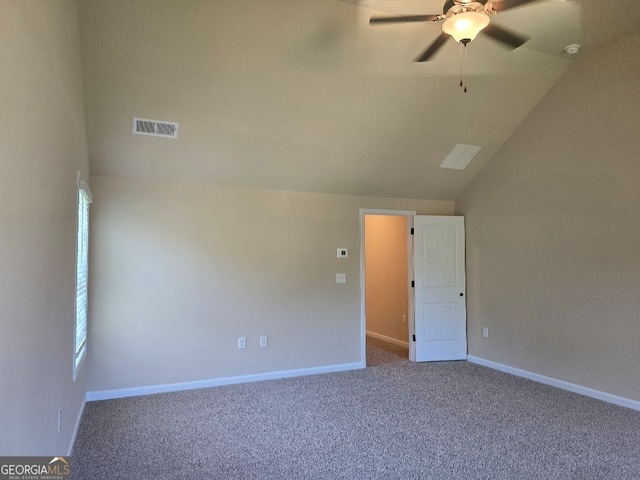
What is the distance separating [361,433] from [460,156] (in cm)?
349

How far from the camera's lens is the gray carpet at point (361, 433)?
102 inches

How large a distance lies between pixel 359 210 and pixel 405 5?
263cm

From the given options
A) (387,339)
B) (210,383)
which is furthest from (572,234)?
(210,383)

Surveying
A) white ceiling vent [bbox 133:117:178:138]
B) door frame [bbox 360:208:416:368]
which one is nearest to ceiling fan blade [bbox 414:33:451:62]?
→ white ceiling vent [bbox 133:117:178:138]

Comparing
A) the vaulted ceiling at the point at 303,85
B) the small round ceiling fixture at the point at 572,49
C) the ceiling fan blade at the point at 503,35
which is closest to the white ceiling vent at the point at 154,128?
the vaulted ceiling at the point at 303,85

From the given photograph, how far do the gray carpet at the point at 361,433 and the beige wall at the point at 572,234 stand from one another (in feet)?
1.66

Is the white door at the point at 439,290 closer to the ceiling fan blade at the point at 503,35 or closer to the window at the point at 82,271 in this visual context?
the ceiling fan blade at the point at 503,35

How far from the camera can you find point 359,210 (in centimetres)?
516

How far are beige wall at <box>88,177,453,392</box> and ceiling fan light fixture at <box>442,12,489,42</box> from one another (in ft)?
9.18

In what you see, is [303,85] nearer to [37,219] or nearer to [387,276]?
[37,219]

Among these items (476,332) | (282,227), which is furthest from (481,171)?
(282,227)

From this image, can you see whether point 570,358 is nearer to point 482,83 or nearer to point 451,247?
point 451,247

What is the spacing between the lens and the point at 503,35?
248 centimetres

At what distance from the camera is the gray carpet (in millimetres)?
2584
